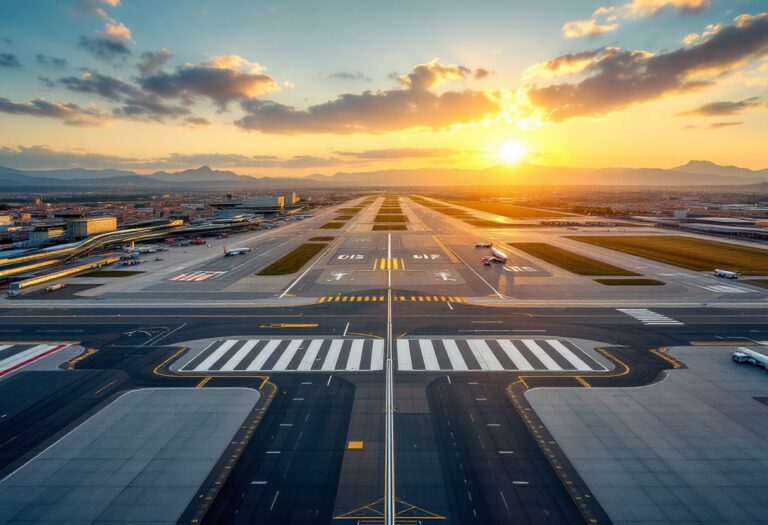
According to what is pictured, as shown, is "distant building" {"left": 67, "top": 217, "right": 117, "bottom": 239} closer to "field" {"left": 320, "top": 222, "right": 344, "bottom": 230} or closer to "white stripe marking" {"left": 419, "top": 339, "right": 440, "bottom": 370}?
"field" {"left": 320, "top": 222, "right": 344, "bottom": 230}

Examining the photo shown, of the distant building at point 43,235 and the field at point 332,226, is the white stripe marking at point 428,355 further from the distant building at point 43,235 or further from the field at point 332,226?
the field at point 332,226

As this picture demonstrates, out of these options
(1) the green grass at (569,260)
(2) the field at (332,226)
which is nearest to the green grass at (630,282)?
(1) the green grass at (569,260)

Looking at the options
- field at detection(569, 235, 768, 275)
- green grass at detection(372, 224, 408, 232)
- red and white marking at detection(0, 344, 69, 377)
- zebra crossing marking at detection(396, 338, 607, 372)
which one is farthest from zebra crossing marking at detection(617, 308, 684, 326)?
green grass at detection(372, 224, 408, 232)

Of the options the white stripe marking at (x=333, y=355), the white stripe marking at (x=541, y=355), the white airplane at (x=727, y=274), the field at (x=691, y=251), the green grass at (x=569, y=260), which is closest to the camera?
the white stripe marking at (x=541, y=355)

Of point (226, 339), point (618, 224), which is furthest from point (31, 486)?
point (618, 224)

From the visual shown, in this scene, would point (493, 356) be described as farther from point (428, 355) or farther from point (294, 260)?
point (294, 260)

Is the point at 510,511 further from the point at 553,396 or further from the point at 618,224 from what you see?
the point at 618,224
